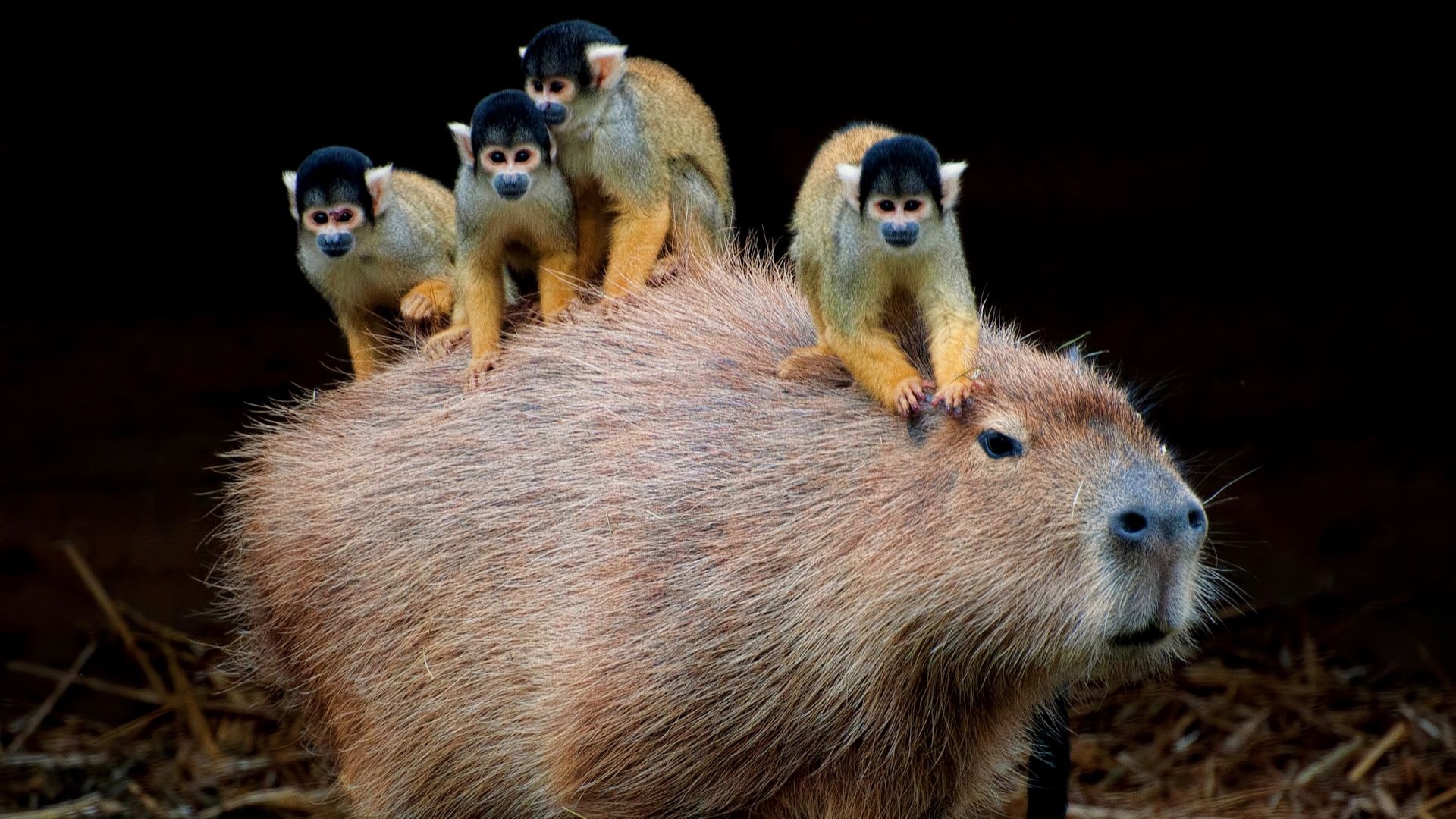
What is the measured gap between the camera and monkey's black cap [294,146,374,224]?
3.84 m

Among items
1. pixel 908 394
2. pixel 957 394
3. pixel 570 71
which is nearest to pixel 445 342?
pixel 570 71

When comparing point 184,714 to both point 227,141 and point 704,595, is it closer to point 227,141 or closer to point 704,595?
point 227,141

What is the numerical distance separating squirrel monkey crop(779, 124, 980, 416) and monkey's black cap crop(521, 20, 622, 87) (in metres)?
0.93

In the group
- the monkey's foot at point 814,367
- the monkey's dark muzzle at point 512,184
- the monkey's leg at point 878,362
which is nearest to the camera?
the monkey's leg at point 878,362

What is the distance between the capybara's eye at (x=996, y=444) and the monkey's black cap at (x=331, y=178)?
6.05 feet

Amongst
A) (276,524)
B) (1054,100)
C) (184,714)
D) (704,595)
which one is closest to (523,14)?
(1054,100)

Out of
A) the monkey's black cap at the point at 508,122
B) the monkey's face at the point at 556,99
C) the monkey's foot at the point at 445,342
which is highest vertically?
the monkey's face at the point at 556,99

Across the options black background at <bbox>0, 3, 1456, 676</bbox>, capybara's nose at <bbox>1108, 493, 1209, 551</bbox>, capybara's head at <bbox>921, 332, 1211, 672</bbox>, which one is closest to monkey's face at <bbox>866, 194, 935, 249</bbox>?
capybara's head at <bbox>921, 332, 1211, 672</bbox>

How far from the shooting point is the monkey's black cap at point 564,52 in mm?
3854

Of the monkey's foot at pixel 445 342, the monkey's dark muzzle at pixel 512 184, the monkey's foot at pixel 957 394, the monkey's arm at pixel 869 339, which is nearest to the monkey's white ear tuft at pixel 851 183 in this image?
the monkey's arm at pixel 869 339

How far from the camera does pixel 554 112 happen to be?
12.6 feet

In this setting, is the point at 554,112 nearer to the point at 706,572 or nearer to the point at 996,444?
the point at 706,572

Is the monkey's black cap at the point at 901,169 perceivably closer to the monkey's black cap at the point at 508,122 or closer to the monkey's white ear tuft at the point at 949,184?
the monkey's white ear tuft at the point at 949,184

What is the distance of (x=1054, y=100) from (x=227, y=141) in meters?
3.13
